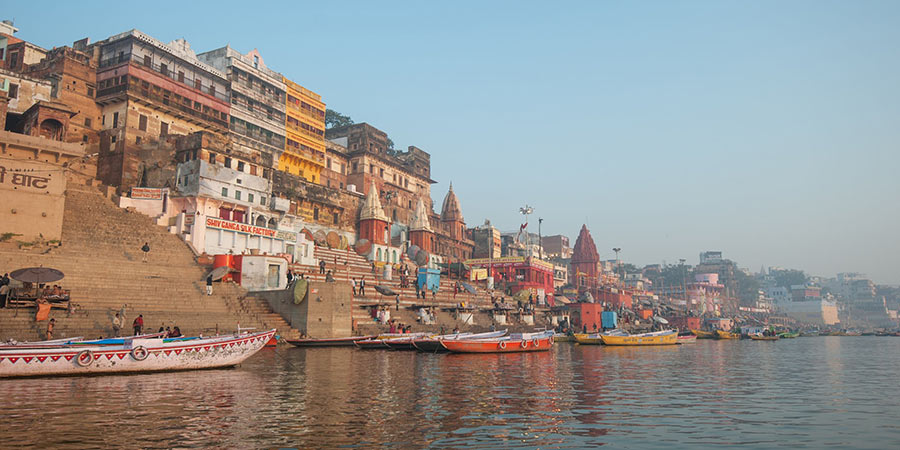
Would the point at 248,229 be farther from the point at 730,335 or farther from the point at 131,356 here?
the point at 730,335

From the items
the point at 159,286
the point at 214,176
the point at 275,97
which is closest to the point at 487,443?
the point at 159,286

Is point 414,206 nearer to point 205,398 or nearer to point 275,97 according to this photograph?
point 275,97

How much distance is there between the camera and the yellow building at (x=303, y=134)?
59.9 meters

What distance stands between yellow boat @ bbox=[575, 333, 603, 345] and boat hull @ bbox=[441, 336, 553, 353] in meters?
13.9

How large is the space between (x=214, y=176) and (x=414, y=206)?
3576cm

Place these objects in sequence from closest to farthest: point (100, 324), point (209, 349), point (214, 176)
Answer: point (209, 349) < point (100, 324) < point (214, 176)

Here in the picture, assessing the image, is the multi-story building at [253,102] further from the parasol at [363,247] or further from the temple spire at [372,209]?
the parasol at [363,247]

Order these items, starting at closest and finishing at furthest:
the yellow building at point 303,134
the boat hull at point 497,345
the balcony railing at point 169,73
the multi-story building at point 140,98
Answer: the boat hull at point 497,345, the multi-story building at point 140,98, the balcony railing at point 169,73, the yellow building at point 303,134

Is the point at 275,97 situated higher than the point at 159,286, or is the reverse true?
the point at 275,97

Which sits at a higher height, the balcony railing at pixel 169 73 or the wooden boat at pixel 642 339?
the balcony railing at pixel 169 73

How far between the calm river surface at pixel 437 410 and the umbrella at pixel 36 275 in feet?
30.0

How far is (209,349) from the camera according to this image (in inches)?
782

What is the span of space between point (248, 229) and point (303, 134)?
20.7 m

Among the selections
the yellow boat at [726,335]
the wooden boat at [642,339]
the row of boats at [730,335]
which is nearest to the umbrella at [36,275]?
the wooden boat at [642,339]
